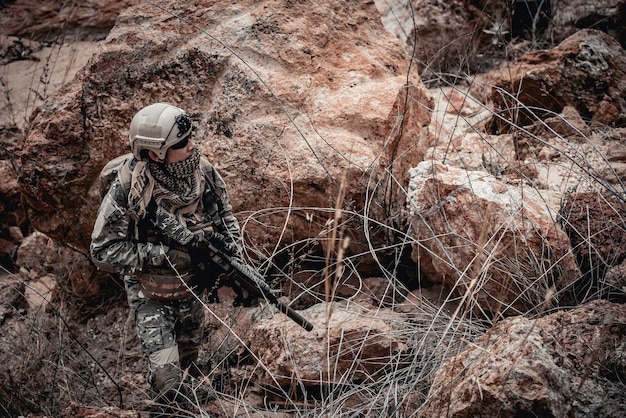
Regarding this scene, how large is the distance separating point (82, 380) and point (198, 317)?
0.80 metres

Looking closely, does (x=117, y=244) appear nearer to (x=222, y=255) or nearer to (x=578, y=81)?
(x=222, y=255)

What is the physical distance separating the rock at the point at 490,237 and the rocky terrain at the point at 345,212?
0.03ft

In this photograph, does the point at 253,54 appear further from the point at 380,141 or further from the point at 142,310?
the point at 142,310

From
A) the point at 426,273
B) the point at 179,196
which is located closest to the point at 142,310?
the point at 179,196

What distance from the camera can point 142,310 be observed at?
2.59 meters

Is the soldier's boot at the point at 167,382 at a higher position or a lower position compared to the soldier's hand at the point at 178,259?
lower

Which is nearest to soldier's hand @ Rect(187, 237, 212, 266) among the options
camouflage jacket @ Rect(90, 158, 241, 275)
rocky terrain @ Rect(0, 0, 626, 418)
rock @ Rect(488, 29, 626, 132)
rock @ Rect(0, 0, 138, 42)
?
camouflage jacket @ Rect(90, 158, 241, 275)

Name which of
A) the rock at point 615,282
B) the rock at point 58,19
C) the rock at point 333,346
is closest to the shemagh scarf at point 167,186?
the rock at point 333,346

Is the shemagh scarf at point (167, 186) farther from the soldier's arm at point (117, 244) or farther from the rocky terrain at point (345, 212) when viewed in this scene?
the rocky terrain at point (345, 212)

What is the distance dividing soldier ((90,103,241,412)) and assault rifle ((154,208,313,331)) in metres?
0.04

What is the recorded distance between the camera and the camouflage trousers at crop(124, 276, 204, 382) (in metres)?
2.53

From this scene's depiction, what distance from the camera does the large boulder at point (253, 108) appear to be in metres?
3.05

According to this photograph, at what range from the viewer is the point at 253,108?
124 inches

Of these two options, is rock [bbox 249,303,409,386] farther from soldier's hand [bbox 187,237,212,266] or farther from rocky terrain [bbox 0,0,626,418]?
soldier's hand [bbox 187,237,212,266]
